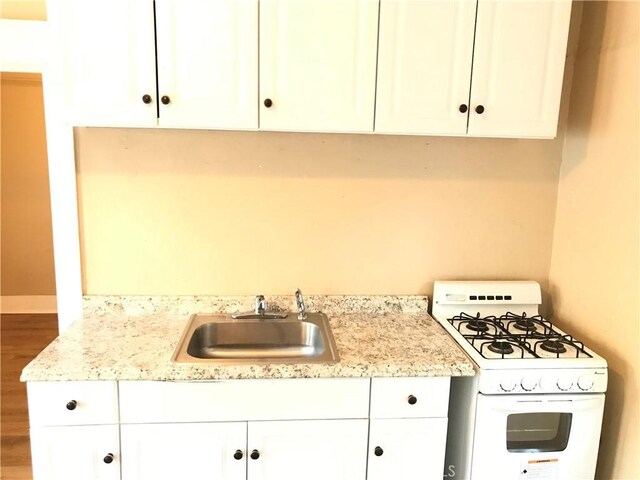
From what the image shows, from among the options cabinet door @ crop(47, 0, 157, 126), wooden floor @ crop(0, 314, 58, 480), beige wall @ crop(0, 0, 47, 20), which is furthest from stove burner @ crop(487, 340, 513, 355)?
beige wall @ crop(0, 0, 47, 20)

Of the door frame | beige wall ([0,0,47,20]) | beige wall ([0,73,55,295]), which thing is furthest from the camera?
beige wall ([0,73,55,295])

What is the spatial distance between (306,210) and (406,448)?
1049mm

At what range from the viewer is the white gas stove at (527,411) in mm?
1673

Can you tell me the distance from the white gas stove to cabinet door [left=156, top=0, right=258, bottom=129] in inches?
49.7

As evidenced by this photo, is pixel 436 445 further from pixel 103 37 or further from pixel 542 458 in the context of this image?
pixel 103 37

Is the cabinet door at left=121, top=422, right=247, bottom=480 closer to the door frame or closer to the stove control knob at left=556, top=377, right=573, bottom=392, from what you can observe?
the door frame

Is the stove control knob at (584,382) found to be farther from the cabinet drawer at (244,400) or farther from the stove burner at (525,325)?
the cabinet drawer at (244,400)

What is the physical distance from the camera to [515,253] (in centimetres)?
227

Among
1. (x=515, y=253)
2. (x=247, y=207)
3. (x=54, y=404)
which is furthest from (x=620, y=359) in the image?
(x=54, y=404)

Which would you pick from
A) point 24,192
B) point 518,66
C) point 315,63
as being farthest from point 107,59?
point 24,192

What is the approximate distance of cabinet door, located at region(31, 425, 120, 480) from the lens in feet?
5.23

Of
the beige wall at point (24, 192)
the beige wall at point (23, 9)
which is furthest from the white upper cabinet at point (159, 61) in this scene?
the beige wall at point (24, 192)

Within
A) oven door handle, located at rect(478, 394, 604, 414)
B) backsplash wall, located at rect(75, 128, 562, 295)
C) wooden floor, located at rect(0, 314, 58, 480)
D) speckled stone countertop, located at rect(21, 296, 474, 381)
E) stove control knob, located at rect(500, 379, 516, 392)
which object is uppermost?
backsplash wall, located at rect(75, 128, 562, 295)

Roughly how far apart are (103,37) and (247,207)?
842 millimetres
